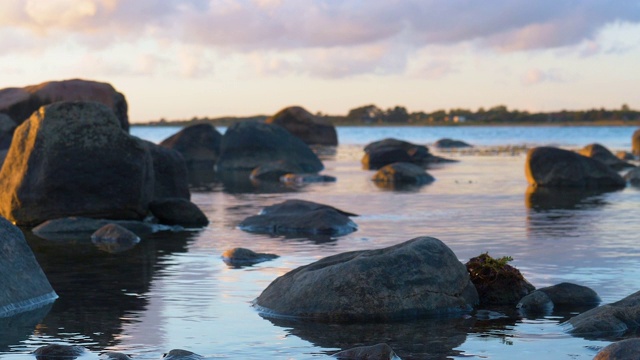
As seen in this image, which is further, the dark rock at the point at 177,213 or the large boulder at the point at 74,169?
the dark rock at the point at 177,213

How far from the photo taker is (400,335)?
36.9ft

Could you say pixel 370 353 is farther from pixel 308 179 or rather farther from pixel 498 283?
pixel 308 179

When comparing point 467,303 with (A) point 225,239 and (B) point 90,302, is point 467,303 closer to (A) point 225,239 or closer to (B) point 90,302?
(B) point 90,302

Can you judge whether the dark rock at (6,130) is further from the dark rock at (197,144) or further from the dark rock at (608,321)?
the dark rock at (608,321)

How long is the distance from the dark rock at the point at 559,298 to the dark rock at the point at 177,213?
11.2m

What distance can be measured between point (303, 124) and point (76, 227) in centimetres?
5694

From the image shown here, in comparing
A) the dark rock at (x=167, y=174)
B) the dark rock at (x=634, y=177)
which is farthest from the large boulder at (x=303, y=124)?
the dark rock at (x=167, y=174)

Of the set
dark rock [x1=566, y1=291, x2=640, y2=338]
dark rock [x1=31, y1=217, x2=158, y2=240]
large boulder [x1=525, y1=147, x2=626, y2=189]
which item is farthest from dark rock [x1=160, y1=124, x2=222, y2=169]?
dark rock [x1=566, y1=291, x2=640, y2=338]

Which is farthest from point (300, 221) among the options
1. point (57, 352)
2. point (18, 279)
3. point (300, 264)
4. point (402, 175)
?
point (402, 175)

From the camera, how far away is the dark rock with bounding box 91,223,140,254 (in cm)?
1954

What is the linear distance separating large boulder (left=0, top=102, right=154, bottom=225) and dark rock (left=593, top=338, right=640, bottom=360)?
46.4ft

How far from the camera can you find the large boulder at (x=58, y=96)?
132 feet

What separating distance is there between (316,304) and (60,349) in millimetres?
3070

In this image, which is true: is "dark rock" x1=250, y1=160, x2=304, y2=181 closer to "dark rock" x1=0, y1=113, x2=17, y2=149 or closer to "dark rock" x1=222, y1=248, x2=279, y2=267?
"dark rock" x1=0, y1=113, x2=17, y2=149
